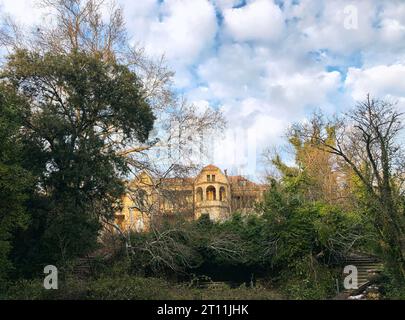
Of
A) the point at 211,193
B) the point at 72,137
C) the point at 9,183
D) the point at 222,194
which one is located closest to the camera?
the point at 9,183

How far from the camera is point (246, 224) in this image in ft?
72.6

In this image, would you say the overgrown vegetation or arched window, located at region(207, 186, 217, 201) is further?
arched window, located at region(207, 186, 217, 201)

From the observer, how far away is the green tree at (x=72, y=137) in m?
17.5

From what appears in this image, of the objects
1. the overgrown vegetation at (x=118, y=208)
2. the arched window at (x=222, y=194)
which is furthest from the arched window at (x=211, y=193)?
the overgrown vegetation at (x=118, y=208)

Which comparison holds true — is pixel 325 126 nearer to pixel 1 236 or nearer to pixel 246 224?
pixel 246 224

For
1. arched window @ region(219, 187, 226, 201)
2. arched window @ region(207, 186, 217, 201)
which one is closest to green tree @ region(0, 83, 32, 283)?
arched window @ region(219, 187, 226, 201)

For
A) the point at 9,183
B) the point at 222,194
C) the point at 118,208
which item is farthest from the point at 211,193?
the point at 9,183

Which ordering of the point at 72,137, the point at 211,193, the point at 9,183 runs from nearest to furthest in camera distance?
1. the point at 9,183
2. the point at 72,137
3. the point at 211,193

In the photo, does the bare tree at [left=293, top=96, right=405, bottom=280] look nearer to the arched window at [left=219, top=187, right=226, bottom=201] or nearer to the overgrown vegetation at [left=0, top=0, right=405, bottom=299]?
the overgrown vegetation at [left=0, top=0, right=405, bottom=299]

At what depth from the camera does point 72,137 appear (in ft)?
60.6

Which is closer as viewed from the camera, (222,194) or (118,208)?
(118,208)

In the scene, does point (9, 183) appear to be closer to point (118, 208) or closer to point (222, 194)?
point (118, 208)

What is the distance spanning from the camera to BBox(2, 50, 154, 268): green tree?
57.4 feet
